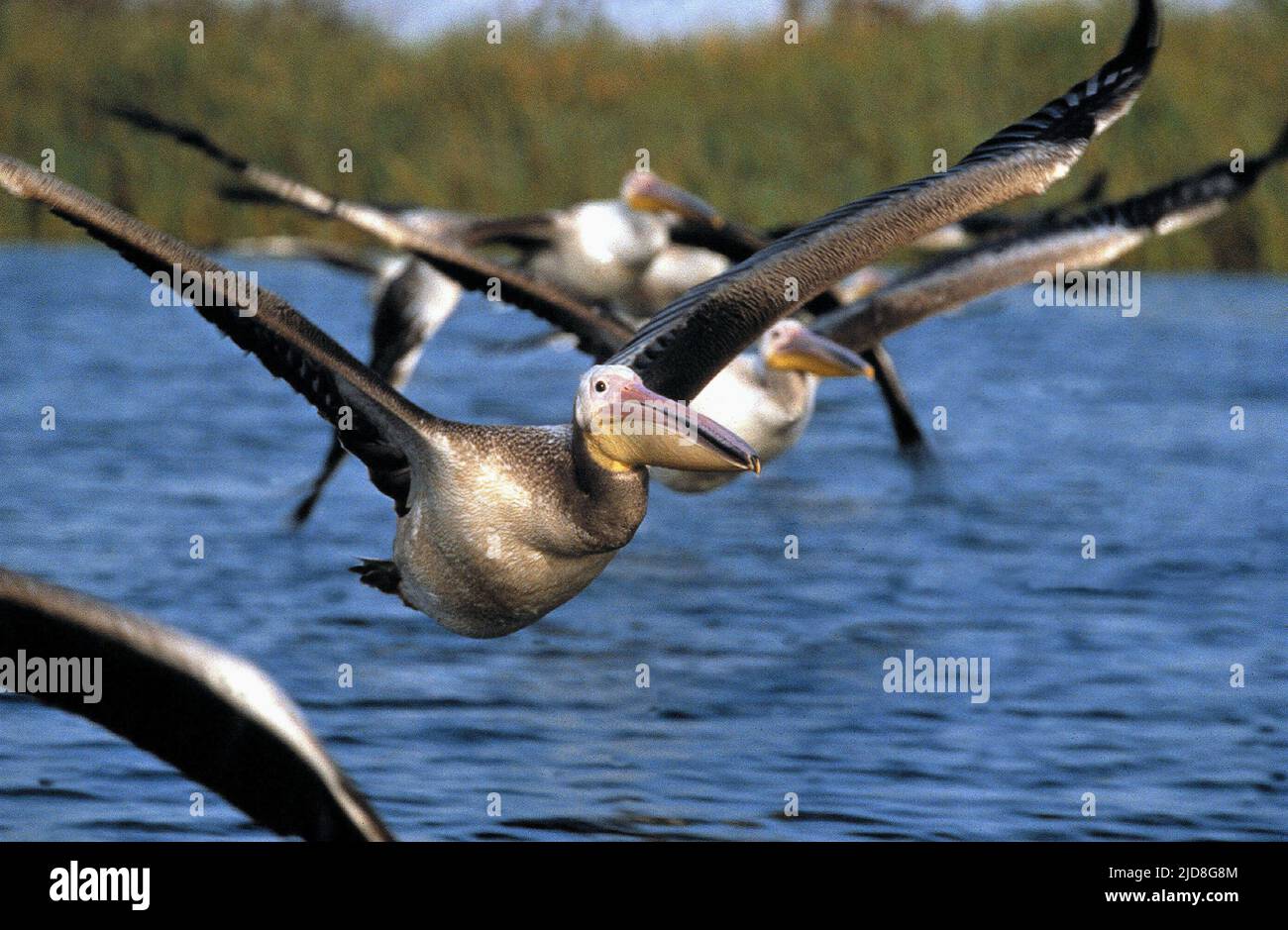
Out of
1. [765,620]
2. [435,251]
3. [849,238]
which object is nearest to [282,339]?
[849,238]

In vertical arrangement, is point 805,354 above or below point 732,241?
below

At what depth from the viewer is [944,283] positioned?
1092cm

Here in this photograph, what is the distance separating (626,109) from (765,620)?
17111 mm

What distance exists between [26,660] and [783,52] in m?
24.8

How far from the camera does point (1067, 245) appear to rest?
1092 centimetres

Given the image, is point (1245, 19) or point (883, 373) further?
point (1245, 19)

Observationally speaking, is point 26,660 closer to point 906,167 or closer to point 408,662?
point 408,662

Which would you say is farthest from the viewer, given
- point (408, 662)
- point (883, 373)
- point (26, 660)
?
point (883, 373)

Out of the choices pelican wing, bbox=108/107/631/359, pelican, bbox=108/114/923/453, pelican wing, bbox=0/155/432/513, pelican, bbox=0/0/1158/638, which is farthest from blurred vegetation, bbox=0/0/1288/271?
pelican wing, bbox=0/155/432/513

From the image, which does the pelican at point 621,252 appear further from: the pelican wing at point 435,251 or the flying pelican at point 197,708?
the flying pelican at point 197,708

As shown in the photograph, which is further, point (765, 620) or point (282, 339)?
point (765, 620)

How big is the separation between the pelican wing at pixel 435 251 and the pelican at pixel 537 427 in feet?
6.14

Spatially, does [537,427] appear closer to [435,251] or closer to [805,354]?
[435,251]
